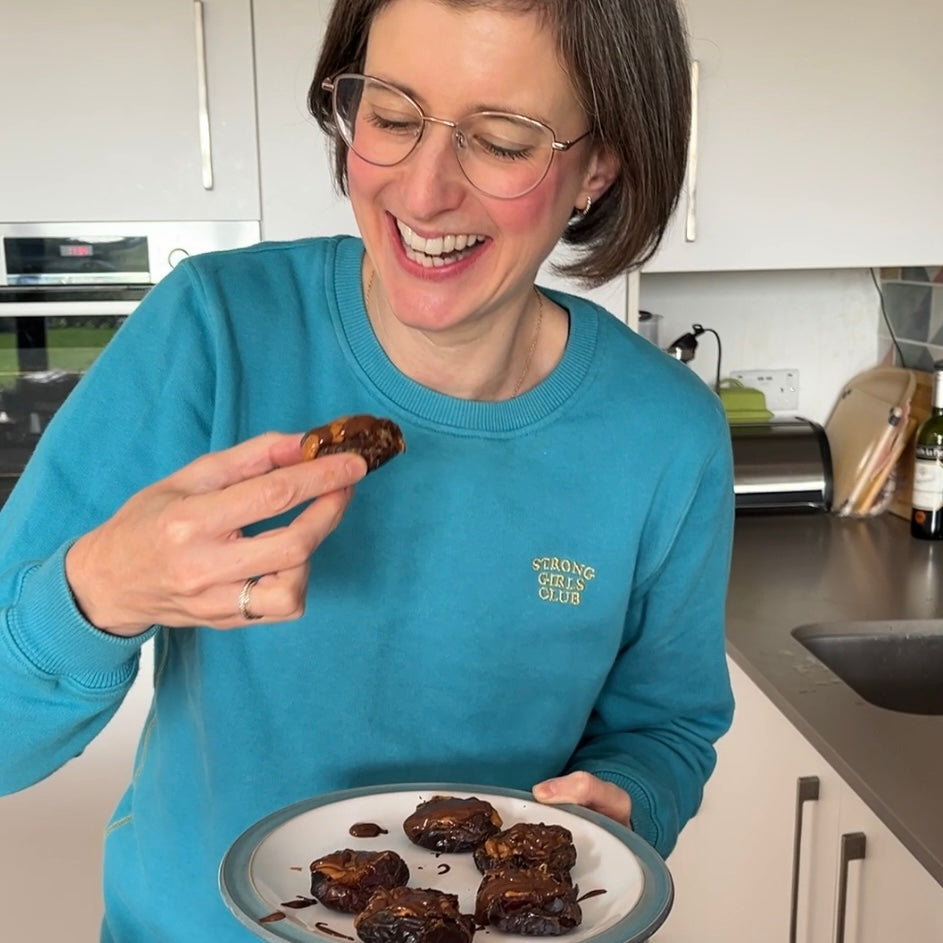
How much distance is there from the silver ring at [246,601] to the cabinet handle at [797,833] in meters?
0.98

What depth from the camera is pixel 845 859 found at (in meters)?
1.37

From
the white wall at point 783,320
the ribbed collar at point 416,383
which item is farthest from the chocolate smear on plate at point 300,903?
the white wall at point 783,320

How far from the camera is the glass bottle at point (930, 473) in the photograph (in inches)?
86.8

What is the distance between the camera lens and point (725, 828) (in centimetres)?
182

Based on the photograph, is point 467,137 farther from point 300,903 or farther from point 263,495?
point 300,903

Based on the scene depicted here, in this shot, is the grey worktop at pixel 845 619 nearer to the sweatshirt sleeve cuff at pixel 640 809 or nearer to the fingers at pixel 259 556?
the sweatshirt sleeve cuff at pixel 640 809

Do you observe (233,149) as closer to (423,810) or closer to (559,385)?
(559,385)

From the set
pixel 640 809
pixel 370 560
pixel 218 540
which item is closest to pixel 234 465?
pixel 218 540

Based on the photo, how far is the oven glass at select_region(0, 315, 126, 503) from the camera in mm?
2236

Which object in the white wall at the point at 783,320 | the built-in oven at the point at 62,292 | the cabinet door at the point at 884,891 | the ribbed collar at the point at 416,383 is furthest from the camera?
the white wall at the point at 783,320

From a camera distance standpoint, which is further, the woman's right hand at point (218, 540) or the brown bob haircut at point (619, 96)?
the brown bob haircut at point (619, 96)

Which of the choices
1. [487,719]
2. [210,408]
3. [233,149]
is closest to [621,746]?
[487,719]

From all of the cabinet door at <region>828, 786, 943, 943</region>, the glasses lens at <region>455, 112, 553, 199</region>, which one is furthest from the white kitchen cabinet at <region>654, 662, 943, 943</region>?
the glasses lens at <region>455, 112, 553, 199</region>

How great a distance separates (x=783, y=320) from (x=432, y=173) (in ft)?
6.05
